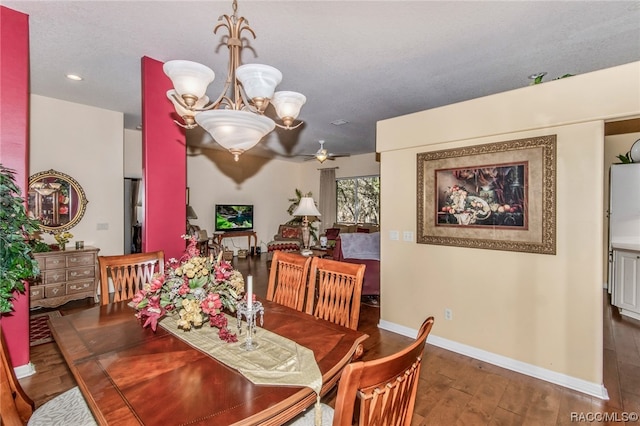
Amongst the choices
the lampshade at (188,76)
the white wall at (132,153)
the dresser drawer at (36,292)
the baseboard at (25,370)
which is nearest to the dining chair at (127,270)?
the baseboard at (25,370)

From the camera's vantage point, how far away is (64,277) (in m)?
4.11

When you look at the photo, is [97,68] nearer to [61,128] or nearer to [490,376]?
[61,128]

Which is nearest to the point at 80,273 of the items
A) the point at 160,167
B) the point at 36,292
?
the point at 36,292

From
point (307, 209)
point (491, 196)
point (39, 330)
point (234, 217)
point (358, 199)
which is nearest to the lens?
point (491, 196)

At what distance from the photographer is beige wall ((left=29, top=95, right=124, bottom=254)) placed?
415 centimetres

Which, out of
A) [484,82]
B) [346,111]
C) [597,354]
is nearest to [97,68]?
[346,111]

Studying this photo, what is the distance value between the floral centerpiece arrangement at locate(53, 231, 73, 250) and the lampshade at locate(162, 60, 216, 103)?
12.7 feet

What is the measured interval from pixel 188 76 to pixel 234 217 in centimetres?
689

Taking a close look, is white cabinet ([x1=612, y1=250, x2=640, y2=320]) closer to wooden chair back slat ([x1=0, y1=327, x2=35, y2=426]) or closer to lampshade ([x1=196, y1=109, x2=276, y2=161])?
lampshade ([x1=196, y1=109, x2=276, y2=161])

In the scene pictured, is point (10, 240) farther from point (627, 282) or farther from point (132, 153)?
point (627, 282)

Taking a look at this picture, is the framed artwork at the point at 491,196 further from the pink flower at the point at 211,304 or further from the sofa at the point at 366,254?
the pink flower at the point at 211,304

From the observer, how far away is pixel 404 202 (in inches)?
139

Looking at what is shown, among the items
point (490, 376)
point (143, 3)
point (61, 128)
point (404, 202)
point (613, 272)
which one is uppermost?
point (143, 3)

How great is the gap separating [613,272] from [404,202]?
344 cm
